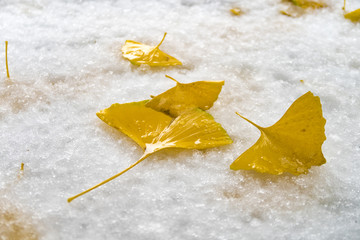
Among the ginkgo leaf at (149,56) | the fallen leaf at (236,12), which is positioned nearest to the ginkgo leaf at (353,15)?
the fallen leaf at (236,12)

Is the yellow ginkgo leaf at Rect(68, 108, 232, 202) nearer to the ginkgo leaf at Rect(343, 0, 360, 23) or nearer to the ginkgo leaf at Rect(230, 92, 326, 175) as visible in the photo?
the ginkgo leaf at Rect(230, 92, 326, 175)

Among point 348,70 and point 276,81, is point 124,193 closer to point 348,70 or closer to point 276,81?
point 276,81

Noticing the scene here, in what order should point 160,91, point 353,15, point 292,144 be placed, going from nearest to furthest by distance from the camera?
point 292,144 → point 160,91 → point 353,15

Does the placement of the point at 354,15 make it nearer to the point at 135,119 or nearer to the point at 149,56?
the point at 149,56

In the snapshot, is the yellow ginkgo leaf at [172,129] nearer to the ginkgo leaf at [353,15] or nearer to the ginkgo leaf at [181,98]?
the ginkgo leaf at [181,98]

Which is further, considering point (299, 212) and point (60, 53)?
point (60, 53)

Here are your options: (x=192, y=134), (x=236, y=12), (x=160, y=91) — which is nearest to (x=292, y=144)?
(x=192, y=134)

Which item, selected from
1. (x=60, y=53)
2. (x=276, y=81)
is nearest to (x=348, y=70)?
(x=276, y=81)
